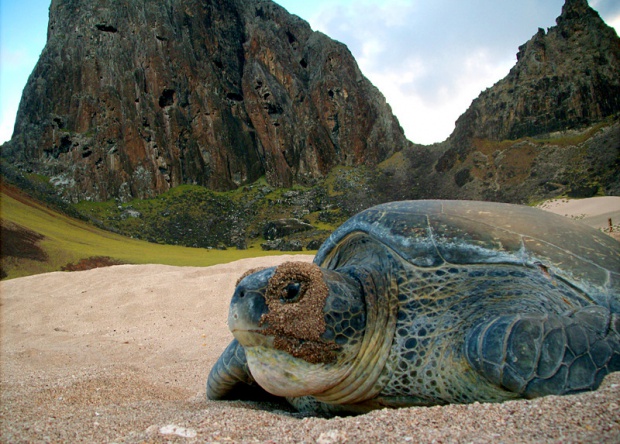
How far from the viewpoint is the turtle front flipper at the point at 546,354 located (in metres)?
1.81

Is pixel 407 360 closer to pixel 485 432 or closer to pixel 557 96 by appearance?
pixel 485 432

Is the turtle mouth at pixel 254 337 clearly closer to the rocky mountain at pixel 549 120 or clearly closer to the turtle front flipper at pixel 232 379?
the turtle front flipper at pixel 232 379

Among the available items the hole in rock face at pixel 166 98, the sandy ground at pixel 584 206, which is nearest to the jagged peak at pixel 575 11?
the sandy ground at pixel 584 206

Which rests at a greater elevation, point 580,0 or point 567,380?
point 580,0

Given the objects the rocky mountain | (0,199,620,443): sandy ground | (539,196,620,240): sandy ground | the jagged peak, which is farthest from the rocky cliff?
(0,199,620,443): sandy ground

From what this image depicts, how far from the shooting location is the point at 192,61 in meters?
78.3

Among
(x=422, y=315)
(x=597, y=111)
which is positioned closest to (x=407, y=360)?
(x=422, y=315)

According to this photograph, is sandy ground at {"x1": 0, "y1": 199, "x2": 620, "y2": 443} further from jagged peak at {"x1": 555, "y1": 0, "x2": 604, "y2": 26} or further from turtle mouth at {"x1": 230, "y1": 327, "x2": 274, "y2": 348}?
jagged peak at {"x1": 555, "y1": 0, "x2": 604, "y2": 26}

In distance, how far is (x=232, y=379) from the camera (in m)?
3.00

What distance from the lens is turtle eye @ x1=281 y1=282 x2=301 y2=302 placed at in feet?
7.42

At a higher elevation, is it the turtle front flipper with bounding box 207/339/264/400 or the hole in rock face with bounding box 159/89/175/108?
the hole in rock face with bounding box 159/89/175/108

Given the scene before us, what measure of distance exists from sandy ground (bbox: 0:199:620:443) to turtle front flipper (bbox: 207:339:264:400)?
0.16 metres

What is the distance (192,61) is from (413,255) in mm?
84951

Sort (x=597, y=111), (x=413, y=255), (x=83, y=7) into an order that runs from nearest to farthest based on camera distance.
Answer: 1. (x=413, y=255)
2. (x=597, y=111)
3. (x=83, y=7)
